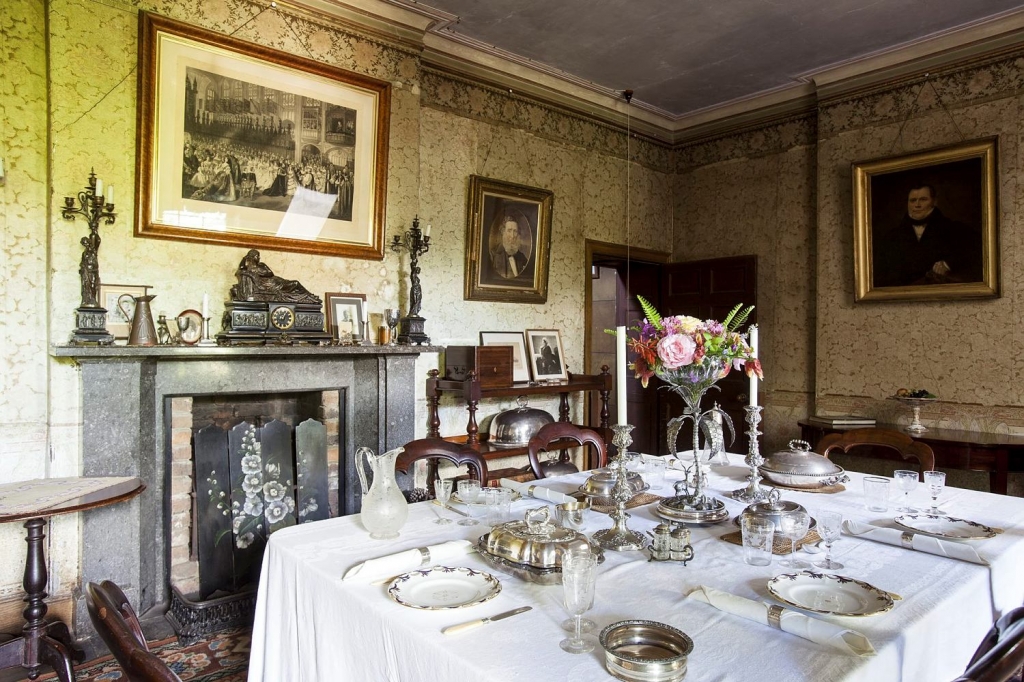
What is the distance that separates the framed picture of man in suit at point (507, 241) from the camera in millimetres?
4355

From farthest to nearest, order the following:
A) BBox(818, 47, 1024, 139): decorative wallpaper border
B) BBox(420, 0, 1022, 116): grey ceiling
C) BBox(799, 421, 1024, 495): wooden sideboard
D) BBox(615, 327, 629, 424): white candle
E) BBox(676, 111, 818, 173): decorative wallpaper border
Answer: BBox(676, 111, 818, 173): decorative wallpaper border
BBox(818, 47, 1024, 139): decorative wallpaper border
BBox(420, 0, 1022, 116): grey ceiling
BBox(799, 421, 1024, 495): wooden sideboard
BBox(615, 327, 629, 424): white candle

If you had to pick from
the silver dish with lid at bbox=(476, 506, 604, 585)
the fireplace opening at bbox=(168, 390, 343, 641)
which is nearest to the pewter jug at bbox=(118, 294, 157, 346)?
the fireplace opening at bbox=(168, 390, 343, 641)

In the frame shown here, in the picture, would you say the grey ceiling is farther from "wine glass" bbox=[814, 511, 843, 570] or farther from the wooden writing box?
"wine glass" bbox=[814, 511, 843, 570]

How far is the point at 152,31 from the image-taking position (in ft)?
9.41

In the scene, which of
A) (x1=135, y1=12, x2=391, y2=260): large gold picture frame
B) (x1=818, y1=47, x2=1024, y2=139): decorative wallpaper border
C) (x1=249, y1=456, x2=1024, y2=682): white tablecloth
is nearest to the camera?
(x1=249, y1=456, x2=1024, y2=682): white tablecloth

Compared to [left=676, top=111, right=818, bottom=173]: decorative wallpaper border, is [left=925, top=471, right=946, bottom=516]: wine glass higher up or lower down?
lower down

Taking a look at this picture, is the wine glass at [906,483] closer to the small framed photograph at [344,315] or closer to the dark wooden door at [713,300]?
the small framed photograph at [344,315]

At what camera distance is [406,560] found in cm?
150

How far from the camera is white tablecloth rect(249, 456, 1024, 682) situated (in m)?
1.08

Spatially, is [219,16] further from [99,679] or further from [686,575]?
[686,575]

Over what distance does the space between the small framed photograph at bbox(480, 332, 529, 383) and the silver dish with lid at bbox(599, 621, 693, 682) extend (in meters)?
3.24

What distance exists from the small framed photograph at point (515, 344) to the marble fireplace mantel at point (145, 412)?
3.75ft

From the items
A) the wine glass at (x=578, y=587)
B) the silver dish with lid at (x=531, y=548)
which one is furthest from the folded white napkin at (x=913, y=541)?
the wine glass at (x=578, y=587)

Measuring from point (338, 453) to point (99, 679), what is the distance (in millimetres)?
1406
